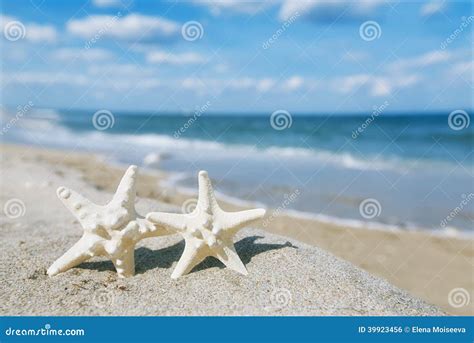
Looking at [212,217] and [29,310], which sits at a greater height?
[212,217]

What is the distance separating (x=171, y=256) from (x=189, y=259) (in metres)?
0.63

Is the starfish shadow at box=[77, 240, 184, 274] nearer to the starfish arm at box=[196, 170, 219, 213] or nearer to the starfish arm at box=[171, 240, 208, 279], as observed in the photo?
the starfish arm at box=[171, 240, 208, 279]

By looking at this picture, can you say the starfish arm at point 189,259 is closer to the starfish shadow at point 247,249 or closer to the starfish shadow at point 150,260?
the starfish shadow at point 247,249

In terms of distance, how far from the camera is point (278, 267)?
4.53 meters

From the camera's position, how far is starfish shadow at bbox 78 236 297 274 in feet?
15.4

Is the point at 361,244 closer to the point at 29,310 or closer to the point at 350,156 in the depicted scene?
the point at 29,310

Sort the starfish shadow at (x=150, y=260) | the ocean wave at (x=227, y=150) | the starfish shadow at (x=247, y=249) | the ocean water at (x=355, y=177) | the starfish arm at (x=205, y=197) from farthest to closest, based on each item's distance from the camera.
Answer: the ocean wave at (x=227, y=150)
the ocean water at (x=355, y=177)
the starfish shadow at (x=150, y=260)
the starfish shadow at (x=247, y=249)
the starfish arm at (x=205, y=197)

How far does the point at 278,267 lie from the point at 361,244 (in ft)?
12.8

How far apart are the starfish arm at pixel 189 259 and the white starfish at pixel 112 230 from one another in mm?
317

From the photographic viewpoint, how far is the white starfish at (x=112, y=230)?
14.5 ft

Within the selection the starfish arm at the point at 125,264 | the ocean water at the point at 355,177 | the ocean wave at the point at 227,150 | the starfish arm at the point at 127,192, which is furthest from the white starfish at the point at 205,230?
the ocean wave at the point at 227,150

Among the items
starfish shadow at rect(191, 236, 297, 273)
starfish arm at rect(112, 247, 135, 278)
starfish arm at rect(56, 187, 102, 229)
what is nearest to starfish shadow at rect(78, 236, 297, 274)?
starfish shadow at rect(191, 236, 297, 273)

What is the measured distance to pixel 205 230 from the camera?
438 cm
